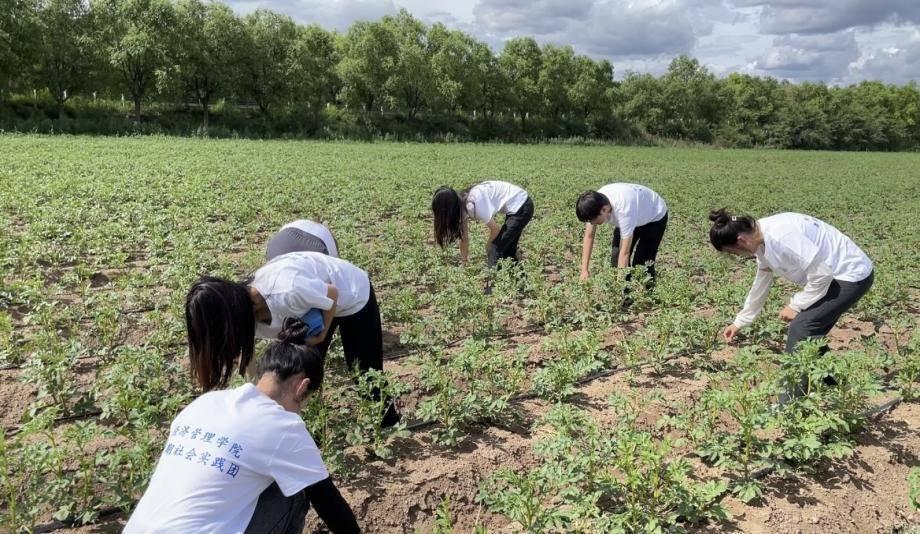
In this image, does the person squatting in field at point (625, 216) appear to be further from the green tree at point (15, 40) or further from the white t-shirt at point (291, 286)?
the green tree at point (15, 40)

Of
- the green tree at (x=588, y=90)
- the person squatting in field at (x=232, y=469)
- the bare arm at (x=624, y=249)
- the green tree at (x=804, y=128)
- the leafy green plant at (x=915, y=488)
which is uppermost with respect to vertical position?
the green tree at (x=588, y=90)

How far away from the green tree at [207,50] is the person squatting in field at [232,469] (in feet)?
124

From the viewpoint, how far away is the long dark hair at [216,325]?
257cm

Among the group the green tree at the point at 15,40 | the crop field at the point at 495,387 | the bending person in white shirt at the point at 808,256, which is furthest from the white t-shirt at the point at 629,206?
the green tree at the point at 15,40

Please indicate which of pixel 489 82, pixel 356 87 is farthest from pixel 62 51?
pixel 489 82

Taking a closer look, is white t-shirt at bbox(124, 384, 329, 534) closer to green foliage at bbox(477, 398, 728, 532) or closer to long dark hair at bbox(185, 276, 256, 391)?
long dark hair at bbox(185, 276, 256, 391)

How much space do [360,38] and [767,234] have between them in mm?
45876

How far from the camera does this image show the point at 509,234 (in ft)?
22.4

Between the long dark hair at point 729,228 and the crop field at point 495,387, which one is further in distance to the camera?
the long dark hair at point 729,228

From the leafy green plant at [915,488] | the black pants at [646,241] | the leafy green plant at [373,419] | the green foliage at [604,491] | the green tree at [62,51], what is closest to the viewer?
the green foliage at [604,491]

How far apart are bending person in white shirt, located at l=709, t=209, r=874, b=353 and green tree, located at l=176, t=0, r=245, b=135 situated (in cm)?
3708

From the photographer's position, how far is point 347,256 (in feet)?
25.9

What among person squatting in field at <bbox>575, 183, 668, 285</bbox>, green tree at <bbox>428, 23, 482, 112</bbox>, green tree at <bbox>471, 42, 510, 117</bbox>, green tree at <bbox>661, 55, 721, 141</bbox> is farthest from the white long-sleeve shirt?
green tree at <bbox>661, 55, 721, 141</bbox>

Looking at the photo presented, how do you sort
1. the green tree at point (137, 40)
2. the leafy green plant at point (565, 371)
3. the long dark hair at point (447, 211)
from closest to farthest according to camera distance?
the leafy green plant at point (565, 371), the long dark hair at point (447, 211), the green tree at point (137, 40)
